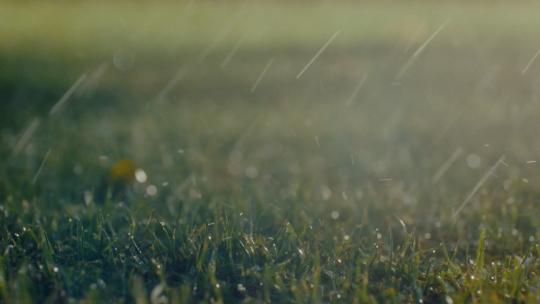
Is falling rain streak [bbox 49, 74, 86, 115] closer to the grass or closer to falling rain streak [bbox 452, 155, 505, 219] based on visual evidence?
the grass

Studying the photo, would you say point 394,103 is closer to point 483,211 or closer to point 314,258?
point 483,211

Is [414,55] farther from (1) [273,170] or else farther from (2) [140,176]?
(2) [140,176]

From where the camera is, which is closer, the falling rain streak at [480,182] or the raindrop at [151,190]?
the falling rain streak at [480,182]

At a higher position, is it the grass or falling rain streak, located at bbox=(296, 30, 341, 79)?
the grass

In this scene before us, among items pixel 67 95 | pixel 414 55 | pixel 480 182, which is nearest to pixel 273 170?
pixel 480 182

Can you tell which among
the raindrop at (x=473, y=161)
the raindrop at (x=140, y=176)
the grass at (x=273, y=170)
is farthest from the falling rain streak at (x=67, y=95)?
the raindrop at (x=473, y=161)

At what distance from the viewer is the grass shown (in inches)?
91.8

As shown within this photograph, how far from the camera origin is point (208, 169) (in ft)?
12.4

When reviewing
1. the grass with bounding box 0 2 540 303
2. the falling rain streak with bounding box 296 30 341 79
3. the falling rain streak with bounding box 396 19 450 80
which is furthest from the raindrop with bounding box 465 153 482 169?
the falling rain streak with bounding box 296 30 341 79

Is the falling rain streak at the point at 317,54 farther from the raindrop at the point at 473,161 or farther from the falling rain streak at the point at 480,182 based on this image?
the falling rain streak at the point at 480,182

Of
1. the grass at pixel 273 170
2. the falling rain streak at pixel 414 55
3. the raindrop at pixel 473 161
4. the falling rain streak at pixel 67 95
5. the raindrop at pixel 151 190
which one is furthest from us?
the falling rain streak at pixel 414 55

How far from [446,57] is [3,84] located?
3693mm

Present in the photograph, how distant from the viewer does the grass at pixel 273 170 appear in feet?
7.65

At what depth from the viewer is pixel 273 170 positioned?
12.4 feet
